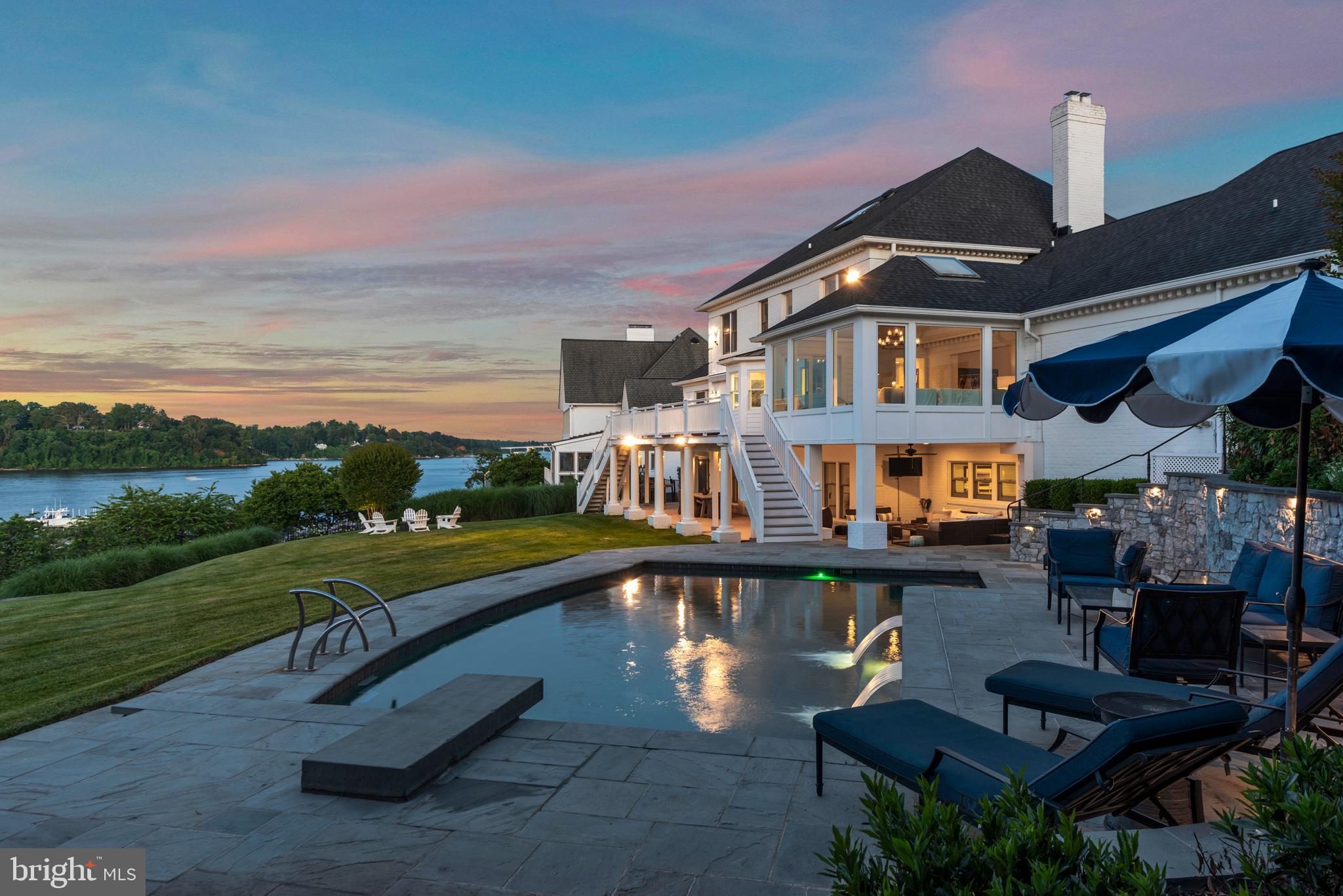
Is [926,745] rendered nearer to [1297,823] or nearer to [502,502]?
[1297,823]

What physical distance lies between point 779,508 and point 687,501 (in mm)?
3639

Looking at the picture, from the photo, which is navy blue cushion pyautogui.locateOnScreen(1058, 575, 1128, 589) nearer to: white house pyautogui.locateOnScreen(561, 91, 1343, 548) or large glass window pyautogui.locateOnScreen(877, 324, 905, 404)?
white house pyautogui.locateOnScreen(561, 91, 1343, 548)

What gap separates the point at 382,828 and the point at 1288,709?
5020 mm

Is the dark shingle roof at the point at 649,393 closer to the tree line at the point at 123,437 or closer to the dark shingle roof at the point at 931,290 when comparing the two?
the dark shingle roof at the point at 931,290

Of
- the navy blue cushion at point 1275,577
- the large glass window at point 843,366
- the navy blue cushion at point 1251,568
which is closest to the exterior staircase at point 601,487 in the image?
the large glass window at point 843,366

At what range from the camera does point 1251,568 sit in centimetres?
789

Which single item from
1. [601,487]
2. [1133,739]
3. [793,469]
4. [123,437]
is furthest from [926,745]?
[123,437]

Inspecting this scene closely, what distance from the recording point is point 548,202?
1020 inches

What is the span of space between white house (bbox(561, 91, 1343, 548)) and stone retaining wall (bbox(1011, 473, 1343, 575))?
2404 millimetres

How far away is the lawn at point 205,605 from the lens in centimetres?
792

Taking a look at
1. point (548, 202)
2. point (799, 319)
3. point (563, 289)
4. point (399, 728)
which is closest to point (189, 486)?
point (563, 289)

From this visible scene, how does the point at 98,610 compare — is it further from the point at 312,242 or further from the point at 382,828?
the point at 312,242

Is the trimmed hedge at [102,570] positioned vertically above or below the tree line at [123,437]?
below

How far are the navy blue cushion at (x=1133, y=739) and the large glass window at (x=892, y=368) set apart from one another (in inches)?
644
